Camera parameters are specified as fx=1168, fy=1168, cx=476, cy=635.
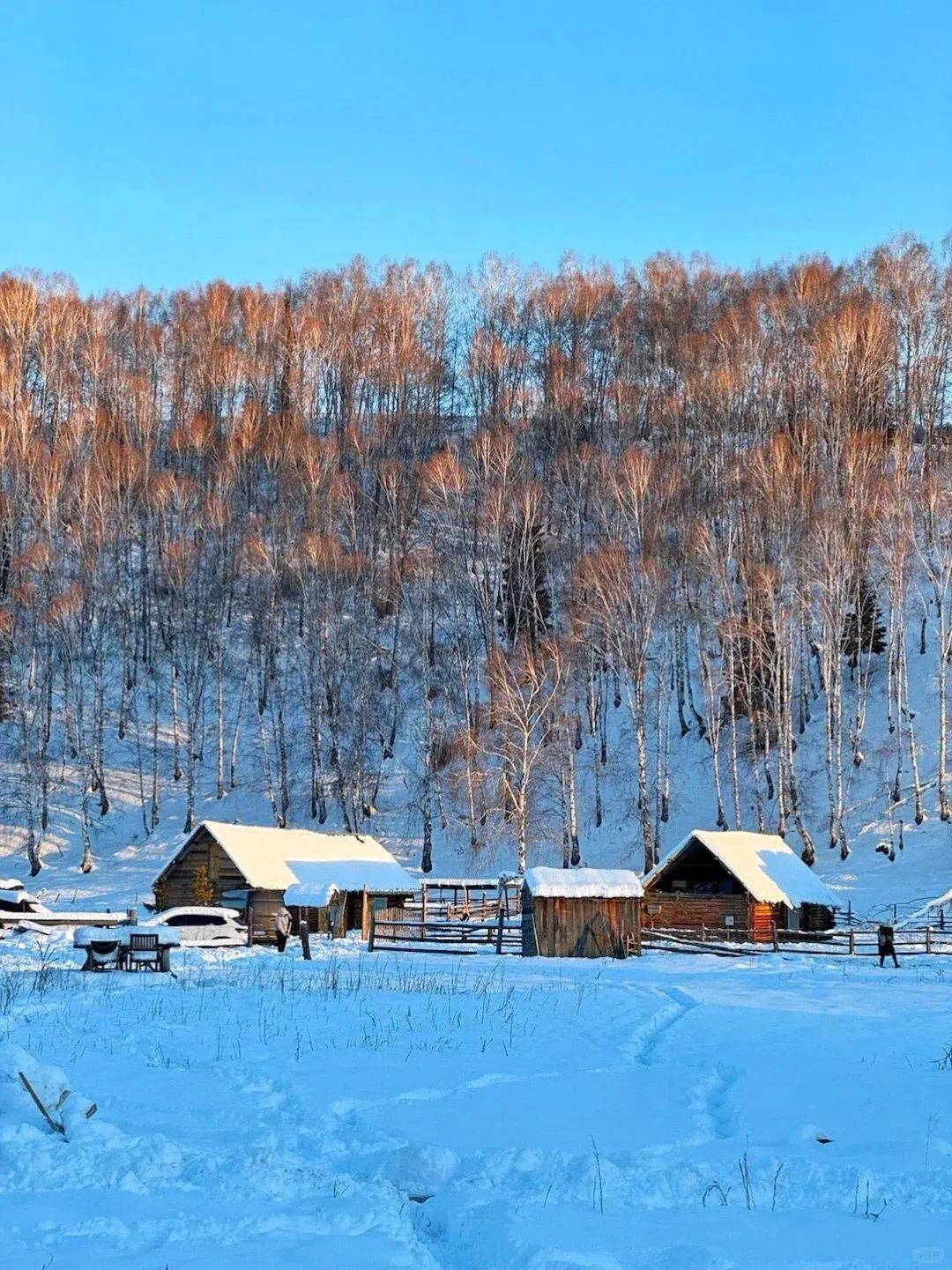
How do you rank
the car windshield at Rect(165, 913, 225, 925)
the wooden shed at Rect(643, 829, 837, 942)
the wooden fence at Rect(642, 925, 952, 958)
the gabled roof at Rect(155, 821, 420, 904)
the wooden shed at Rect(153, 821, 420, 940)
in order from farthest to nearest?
1. the gabled roof at Rect(155, 821, 420, 904)
2. the wooden shed at Rect(153, 821, 420, 940)
3. the wooden shed at Rect(643, 829, 837, 942)
4. the car windshield at Rect(165, 913, 225, 925)
5. the wooden fence at Rect(642, 925, 952, 958)

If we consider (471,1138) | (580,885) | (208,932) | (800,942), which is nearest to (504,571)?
(800,942)

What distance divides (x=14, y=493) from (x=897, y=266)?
4894cm

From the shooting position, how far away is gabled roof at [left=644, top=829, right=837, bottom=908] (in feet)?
116

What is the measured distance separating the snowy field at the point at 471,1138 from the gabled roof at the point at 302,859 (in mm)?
19429

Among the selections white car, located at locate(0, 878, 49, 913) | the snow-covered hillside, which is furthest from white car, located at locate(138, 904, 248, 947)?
the snow-covered hillside

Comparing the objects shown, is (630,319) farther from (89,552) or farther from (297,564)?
(89,552)

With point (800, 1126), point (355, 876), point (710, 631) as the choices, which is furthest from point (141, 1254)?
point (710, 631)

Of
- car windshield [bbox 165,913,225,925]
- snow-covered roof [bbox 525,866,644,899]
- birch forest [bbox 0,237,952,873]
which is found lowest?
car windshield [bbox 165,913,225,925]

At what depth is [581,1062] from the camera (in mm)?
12570

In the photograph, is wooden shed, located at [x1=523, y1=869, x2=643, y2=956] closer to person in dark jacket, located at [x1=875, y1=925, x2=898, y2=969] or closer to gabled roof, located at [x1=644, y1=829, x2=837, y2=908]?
person in dark jacket, located at [x1=875, y1=925, x2=898, y2=969]

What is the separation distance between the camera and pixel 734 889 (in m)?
36.7

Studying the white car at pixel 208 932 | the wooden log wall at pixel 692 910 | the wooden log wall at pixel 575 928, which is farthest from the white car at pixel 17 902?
the wooden log wall at pixel 692 910

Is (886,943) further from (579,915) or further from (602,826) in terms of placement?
(602,826)

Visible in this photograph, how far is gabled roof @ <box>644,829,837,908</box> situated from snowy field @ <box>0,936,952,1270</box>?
60.0 feet
